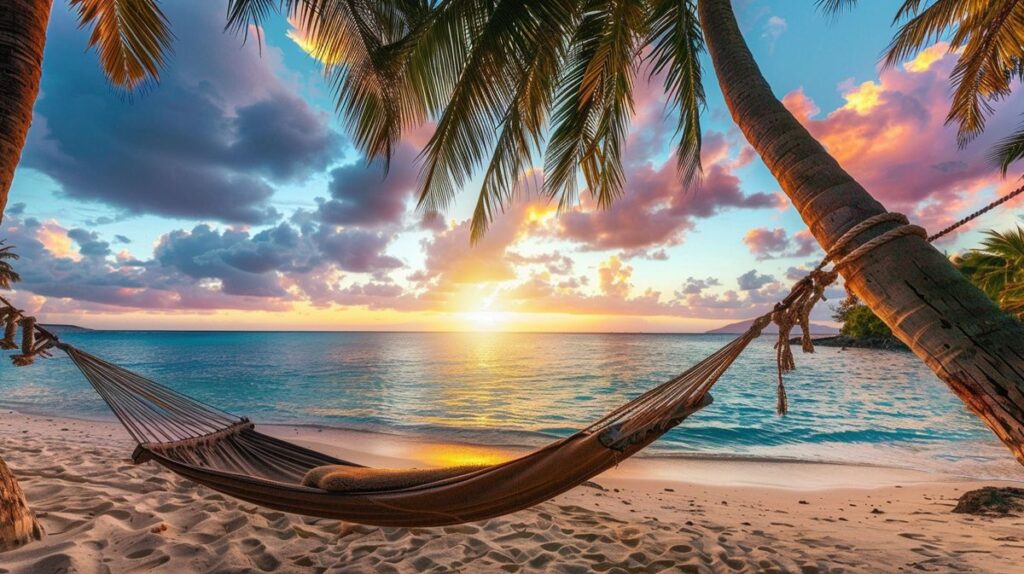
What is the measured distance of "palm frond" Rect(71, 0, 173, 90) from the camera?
91.9 inches

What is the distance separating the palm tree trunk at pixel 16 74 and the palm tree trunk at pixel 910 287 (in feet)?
7.74

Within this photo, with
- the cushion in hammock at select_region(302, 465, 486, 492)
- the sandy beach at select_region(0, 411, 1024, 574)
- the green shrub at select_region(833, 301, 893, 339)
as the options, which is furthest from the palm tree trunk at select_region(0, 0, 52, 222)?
the green shrub at select_region(833, 301, 893, 339)

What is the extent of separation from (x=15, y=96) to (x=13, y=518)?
1414 mm

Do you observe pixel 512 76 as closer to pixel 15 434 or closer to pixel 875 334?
pixel 15 434

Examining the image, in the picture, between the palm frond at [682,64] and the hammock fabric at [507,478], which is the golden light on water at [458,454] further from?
the palm frond at [682,64]

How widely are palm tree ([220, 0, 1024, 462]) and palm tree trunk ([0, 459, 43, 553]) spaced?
6.32 feet

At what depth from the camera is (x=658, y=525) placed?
2266 millimetres

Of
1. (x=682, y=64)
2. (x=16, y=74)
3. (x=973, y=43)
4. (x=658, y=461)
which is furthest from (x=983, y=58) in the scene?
(x=16, y=74)

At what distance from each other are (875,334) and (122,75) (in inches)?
1239

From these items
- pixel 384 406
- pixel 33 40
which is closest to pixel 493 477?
pixel 33 40

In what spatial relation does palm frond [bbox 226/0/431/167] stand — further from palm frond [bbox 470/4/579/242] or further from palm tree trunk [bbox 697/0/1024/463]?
palm tree trunk [bbox 697/0/1024/463]

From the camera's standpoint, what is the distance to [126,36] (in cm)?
265

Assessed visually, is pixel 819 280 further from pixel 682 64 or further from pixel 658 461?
pixel 658 461

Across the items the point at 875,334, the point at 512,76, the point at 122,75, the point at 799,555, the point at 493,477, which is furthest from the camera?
the point at 875,334
